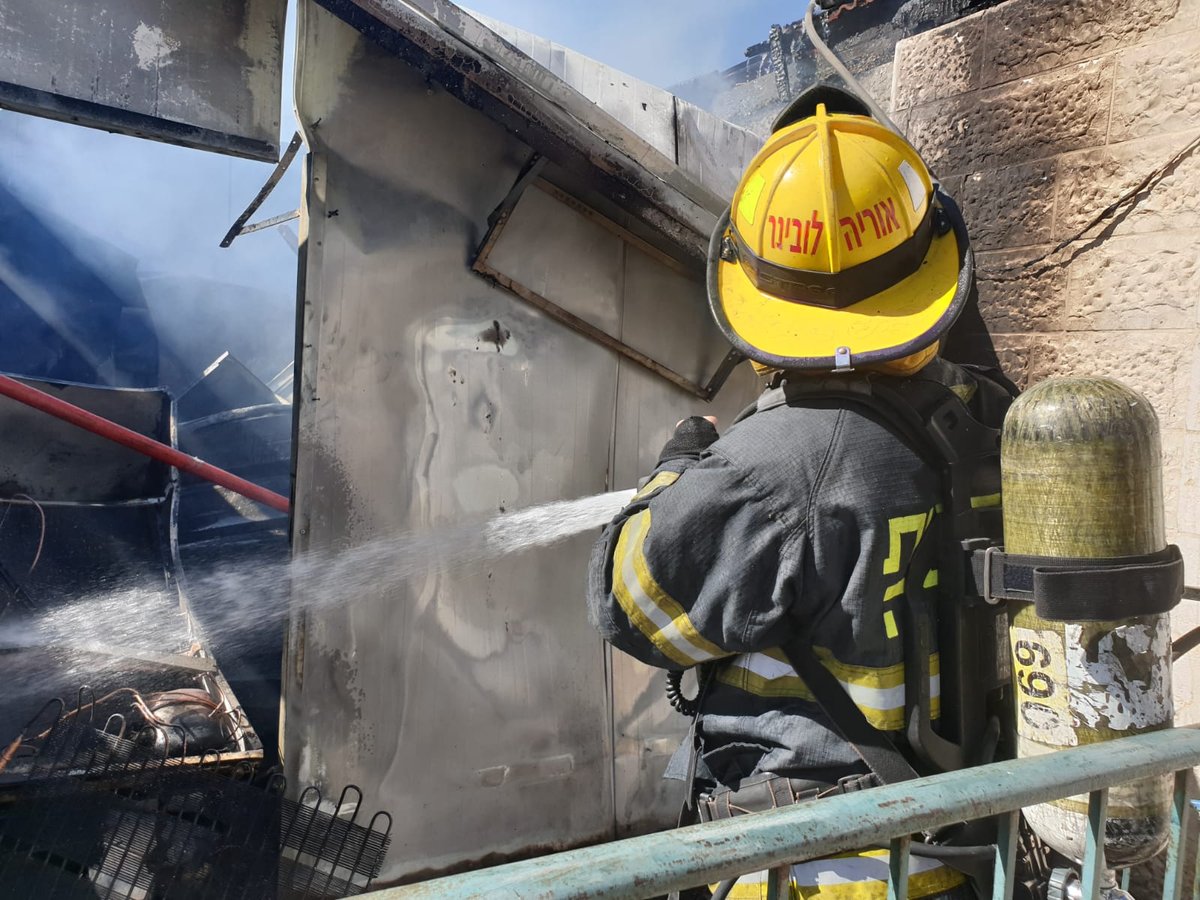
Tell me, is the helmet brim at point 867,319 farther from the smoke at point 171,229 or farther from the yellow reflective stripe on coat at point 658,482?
the smoke at point 171,229

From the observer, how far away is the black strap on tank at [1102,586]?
1.49m

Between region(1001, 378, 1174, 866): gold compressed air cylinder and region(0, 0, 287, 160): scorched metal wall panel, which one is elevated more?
region(0, 0, 287, 160): scorched metal wall panel

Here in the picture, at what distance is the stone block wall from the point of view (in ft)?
7.90

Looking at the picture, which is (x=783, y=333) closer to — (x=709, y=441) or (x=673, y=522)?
(x=709, y=441)

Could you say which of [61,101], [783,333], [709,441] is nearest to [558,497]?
[709,441]

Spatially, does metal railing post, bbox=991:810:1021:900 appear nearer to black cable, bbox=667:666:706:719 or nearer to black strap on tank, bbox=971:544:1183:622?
black strap on tank, bbox=971:544:1183:622

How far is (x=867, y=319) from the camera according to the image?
1820mm

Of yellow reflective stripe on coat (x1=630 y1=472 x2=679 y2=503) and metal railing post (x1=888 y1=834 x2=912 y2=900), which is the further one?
yellow reflective stripe on coat (x1=630 y1=472 x2=679 y2=503)

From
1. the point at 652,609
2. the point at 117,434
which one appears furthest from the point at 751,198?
the point at 117,434

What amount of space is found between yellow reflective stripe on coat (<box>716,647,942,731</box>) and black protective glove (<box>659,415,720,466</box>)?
501 mm

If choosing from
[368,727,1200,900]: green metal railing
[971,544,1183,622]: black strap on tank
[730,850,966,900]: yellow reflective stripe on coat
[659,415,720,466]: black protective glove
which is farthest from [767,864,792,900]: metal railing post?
[659,415,720,466]: black protective glove

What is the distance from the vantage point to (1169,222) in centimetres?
243

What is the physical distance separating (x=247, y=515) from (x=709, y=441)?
585 centimetres

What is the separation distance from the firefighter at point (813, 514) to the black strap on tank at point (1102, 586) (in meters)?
0.28
